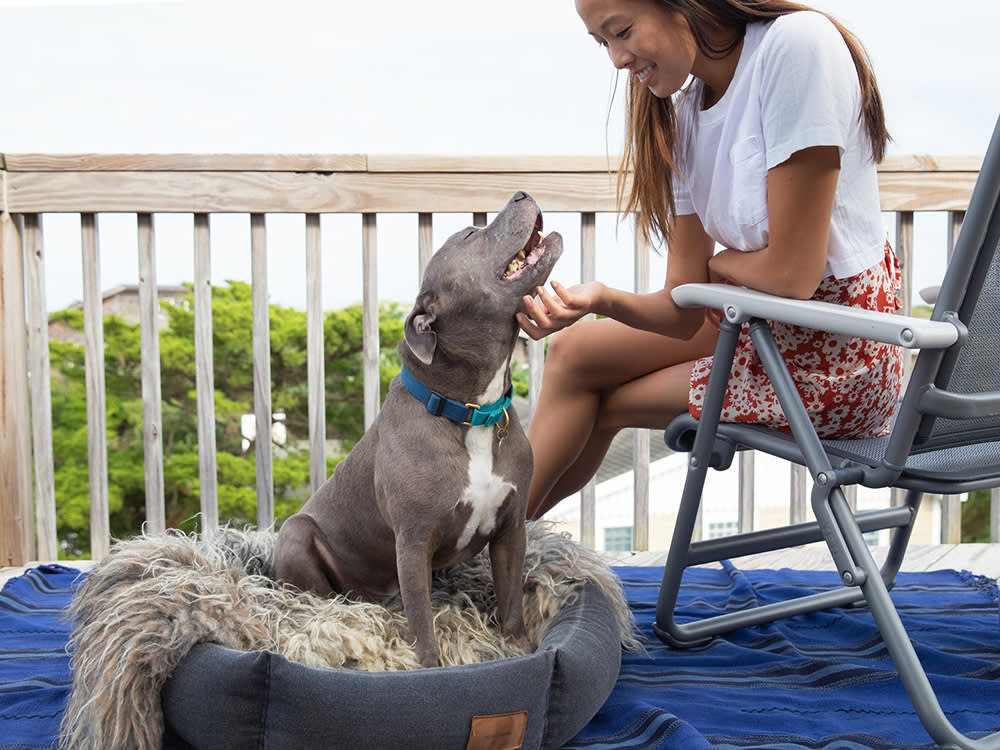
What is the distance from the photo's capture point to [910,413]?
1262 millimetres

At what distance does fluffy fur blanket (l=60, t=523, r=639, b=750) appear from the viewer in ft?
4.18

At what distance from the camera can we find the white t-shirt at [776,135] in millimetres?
1356

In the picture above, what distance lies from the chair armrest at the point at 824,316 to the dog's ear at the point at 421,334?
41cm

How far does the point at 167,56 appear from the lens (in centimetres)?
804

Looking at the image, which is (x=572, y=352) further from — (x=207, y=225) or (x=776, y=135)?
(x=207, y=225)

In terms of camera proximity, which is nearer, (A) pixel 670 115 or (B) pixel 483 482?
(B) pixel 483 482

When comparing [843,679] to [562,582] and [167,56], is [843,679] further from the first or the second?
[167,56]

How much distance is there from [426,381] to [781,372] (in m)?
0.55

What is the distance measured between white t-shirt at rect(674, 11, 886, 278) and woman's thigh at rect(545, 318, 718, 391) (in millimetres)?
273

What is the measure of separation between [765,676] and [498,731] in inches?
24.3

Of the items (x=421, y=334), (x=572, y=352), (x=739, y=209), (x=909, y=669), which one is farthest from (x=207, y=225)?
(x=909, y=669)

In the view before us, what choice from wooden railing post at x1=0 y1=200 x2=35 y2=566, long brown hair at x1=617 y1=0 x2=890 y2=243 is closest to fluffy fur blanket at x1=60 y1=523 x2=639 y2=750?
long brown hair at x1=617 y1=0 x2=890 y2=243

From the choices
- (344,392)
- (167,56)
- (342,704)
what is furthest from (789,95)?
(167,56)

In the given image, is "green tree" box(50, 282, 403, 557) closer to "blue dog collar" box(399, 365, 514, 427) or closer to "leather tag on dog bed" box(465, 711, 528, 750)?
"blue dog collar" box(399, 365, 514, 427)
